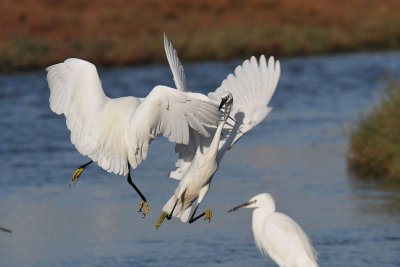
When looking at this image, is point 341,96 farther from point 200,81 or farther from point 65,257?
point 65,257

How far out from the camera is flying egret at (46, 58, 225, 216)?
30.2ft

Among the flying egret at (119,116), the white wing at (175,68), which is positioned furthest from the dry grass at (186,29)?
the flying egret at (119,116)

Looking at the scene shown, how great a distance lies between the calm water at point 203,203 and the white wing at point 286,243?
134 centimetres

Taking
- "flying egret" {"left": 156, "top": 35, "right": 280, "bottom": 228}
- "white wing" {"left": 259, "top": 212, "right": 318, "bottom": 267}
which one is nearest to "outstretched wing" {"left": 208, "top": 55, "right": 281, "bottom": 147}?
"flying egret" {"left": 156, "top": 35, "right": 280, "bottom": 228}

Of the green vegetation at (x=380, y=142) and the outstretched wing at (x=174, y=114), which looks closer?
the outstretched wing at (x=174, y=114)

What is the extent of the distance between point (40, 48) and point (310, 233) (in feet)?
62.1

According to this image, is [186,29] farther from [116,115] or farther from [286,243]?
[286,243]

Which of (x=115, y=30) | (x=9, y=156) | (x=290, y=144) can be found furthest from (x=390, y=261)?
(x=115, y=30)

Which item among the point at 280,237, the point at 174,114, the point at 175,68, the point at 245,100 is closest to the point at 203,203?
the point at 245,100

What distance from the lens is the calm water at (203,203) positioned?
36.7ft

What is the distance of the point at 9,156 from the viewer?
17.5 meters

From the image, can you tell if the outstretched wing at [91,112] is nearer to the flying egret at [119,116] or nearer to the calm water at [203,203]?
the flying egret at [119,116]

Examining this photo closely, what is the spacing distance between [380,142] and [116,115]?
537cm

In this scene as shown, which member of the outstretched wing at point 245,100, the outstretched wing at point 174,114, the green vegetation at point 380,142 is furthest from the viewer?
the green vegetation at point 380,142
